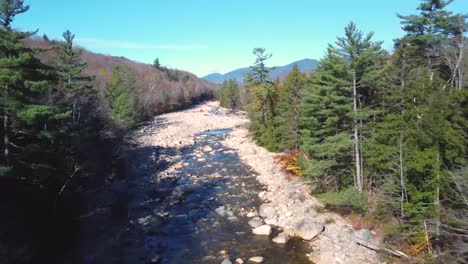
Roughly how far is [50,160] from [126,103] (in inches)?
1065

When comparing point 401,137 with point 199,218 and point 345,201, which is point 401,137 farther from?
point 199,218

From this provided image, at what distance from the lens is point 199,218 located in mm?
20484

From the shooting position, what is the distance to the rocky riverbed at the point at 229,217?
15945 millimetres

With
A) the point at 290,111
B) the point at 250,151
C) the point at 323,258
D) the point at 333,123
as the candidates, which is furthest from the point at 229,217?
the point at 250,151

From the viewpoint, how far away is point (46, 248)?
15078 millimetres

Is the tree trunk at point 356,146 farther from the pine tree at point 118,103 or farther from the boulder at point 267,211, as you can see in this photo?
the pine tree at point 118,103

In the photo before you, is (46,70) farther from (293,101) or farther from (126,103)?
(126,103)

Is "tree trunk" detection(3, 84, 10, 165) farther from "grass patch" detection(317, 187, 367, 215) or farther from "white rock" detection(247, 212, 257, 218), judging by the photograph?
"grass patch" detection(317, 187, 367, 215)

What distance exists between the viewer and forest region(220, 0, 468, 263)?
12.3 meters

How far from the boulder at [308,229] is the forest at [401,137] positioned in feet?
7.45

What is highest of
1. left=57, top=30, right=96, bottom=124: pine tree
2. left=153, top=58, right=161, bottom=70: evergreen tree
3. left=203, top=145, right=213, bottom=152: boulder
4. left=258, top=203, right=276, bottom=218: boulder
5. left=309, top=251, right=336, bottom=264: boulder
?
left=153, top=58, right=161, bottom=70: evergreen tree

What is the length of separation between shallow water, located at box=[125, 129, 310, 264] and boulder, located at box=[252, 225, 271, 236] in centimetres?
37

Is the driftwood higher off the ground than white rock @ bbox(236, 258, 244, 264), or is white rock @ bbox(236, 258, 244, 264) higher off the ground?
the driftwood

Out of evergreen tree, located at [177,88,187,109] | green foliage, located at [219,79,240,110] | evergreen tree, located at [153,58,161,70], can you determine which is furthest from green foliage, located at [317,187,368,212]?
evergreen tree, located at [153,58,161,70]
